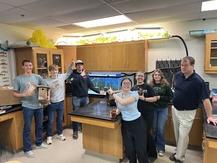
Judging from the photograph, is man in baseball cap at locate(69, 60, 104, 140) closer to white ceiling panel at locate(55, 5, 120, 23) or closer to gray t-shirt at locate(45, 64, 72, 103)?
gray t-shirt at locate(45, 64, 72, 103)

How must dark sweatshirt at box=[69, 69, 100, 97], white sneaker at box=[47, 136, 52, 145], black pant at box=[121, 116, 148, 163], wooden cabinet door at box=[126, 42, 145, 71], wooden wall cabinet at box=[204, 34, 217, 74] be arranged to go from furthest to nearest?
1. wooden cabinet door at box=[126, 42, 145, 71]
2. dark sweatshirt at box=[69, 69, 100, 97]
3. white sneaker at box=[47, 136, 52, 145]
4. wooden wall cabinet at box=[204, 34, 217, 74]
5. black pant at box=[121, 116, 148, 163]

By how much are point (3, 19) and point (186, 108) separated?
337cm

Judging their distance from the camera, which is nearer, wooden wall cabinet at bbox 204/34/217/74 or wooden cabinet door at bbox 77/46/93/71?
wooden wall cabinet at bbox 204/34/217/74

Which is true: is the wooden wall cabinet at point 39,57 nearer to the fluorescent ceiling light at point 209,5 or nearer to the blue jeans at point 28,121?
the blue jeans at point 28,121

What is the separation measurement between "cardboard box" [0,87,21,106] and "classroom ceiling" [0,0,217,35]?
123cm

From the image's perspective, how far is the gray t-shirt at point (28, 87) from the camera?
2.75 meters

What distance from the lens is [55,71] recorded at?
3160 mm

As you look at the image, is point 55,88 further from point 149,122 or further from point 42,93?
point 149,122

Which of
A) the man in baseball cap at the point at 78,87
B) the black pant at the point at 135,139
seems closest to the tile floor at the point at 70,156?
the man in baseball cap at the point at 78,87

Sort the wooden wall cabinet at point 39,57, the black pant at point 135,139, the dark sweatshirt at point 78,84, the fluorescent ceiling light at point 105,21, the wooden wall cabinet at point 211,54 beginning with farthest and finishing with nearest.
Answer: the dark sweatshirt at point 78,84 → the wooden wall cabinet at point 39,57 → the fluorescent ceiling light at point 105,21 → the wooden wall cabinet at point 211,54 → the black pant at point 135,139

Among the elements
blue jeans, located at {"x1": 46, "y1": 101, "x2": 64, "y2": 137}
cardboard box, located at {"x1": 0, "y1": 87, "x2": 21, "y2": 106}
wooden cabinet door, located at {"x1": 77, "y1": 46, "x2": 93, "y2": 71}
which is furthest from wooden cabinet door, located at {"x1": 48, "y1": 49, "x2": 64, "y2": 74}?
cardboard box, located at {"x1": 0, "y1": 87, "x2": 21, "y2": 106}

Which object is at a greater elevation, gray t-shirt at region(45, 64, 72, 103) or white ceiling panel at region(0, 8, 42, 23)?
white ceiling panel at region(0, 8, 42, 23)

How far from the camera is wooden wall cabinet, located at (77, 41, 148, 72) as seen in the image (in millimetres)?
3668

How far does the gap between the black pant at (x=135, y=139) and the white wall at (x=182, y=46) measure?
200 centimetres
